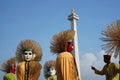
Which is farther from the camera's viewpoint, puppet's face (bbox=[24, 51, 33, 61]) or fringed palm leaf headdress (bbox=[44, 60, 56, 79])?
fringed palm leaf headdress (bbox=[44, 60, 56, 79])

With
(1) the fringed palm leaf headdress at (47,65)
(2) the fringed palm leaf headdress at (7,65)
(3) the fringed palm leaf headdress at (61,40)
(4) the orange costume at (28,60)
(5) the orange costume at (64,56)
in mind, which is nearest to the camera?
(5) the orange costume at (64,56)

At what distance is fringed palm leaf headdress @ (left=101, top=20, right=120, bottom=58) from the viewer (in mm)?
6383

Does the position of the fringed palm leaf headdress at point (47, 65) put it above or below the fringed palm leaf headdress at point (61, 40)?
below

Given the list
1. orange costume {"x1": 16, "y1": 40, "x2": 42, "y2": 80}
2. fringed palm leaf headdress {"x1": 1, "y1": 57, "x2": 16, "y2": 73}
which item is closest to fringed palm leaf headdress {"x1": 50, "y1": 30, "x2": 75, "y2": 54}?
orange costume {"x1": 16, "y1": 40, "x2": 42, "y2": 80}

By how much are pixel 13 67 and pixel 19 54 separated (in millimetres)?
1402

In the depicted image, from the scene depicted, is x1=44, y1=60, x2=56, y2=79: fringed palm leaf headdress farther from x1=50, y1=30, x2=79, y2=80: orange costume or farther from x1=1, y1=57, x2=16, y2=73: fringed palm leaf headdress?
x1=50, y1=30, x2=79, y2=80: orange costume

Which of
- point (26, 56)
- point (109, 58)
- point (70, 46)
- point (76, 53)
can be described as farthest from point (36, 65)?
point (76, 53)

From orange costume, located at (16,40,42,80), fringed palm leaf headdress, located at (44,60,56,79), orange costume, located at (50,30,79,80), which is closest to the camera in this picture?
orange costume, located at (50,30,79,80)

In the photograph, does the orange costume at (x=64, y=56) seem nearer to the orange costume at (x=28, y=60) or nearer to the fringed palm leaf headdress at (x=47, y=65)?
the orange costume at (x=28, y=60)

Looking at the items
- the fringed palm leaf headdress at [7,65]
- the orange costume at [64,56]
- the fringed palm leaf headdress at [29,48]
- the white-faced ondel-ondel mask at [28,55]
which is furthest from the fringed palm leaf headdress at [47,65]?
the orange costume at [64,56]

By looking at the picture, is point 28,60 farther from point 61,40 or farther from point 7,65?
point 7,65

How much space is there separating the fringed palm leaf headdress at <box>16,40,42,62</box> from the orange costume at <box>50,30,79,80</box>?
0.98 meters

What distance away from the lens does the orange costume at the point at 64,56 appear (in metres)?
6.24

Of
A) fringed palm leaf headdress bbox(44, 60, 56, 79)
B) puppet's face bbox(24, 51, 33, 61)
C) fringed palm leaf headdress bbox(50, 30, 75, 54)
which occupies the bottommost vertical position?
fringed palm leaf headdress bbox(44, 60, 56, 79)
